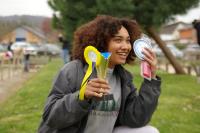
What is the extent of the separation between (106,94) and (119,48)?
40 centimetres

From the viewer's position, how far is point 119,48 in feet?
10.6

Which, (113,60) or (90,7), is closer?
(113,60)

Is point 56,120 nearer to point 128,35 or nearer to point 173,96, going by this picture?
point 128,35

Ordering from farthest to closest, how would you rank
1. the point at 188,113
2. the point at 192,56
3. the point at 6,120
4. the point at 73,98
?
1. the point at 192,56
2. the point at 188,113
3. the point at 6,120
4. the point at 73,98

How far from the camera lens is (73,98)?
2.85 m

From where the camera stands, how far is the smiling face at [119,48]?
3.24 metres

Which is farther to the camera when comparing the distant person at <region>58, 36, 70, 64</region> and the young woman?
the distant person at <region>58, 36, 70, 64</region>

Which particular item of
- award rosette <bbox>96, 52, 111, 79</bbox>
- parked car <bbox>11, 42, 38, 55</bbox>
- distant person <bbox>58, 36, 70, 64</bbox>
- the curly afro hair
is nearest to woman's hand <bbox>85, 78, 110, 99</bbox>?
award rosette <bbox>96, 52, 111, 79</bbox>

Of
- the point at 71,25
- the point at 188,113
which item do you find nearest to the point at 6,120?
the point at 188,113

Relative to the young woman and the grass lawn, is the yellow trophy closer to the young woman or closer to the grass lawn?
the young woman

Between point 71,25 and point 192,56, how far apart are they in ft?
17.2

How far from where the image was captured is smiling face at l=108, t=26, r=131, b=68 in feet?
10.6

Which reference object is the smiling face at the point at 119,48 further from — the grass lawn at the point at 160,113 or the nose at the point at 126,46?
the grass lawn at the point at 160,113

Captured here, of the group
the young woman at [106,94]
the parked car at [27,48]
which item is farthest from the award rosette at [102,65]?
the parked car at [27,48]
